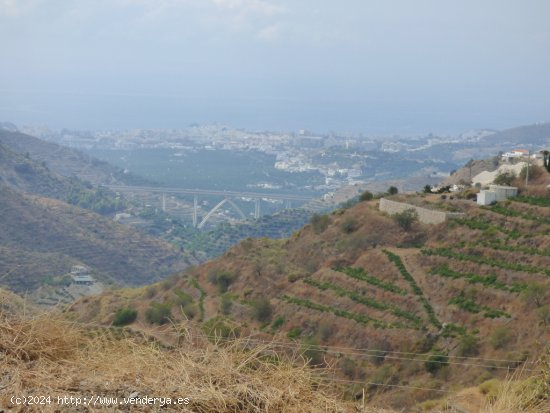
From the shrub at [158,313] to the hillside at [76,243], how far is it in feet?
55.2

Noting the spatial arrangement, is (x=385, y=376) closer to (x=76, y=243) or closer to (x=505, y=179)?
(x=505, y=179)

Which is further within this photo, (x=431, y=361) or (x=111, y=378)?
(x=431, y=361)

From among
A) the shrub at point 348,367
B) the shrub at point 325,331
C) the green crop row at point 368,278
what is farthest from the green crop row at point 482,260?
the shrub at point 348,367

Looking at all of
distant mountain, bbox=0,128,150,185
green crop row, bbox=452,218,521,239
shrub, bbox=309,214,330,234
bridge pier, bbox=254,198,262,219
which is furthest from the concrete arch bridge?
green crop row, bbox=452,218,521,239

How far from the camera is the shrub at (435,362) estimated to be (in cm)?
1417

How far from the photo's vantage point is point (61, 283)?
33375 millimetres

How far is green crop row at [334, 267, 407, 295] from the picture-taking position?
1841cm

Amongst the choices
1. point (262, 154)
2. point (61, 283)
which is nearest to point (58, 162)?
point (262, 154)

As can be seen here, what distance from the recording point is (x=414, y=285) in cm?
1834

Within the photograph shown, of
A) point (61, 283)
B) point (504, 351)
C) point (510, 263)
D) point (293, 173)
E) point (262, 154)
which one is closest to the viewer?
point (504, 351)

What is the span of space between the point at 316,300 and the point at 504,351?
617cm

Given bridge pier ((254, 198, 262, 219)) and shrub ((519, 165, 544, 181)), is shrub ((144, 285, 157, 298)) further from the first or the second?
bridge pier ((254, 198, 262, 219))

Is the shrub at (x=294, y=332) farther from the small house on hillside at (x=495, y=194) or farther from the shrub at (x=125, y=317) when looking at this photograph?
the small house on hillside at (x=495, y=194)

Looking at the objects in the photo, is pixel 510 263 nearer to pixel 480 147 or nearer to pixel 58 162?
pixel 58 162
